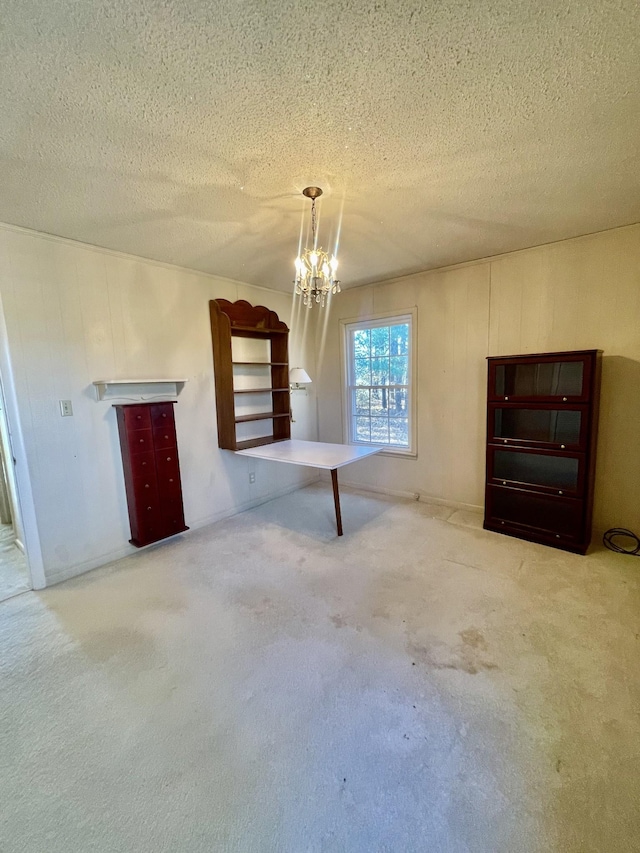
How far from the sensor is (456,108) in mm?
1425

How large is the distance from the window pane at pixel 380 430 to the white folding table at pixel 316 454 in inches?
30.5

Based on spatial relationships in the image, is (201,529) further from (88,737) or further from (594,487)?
(594,487)

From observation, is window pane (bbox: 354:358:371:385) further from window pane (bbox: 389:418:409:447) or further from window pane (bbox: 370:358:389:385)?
window pane (bbox: 389:418:409:447)

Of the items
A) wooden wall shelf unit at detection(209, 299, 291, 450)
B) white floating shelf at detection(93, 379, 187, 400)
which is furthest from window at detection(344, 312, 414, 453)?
white floating shelf at detection(93, 379, 187, 400)

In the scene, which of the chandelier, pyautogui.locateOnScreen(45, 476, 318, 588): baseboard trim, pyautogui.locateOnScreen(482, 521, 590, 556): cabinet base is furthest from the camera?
pyautogui.locateOnScreen(482, 521, 590, 556): cabinet base

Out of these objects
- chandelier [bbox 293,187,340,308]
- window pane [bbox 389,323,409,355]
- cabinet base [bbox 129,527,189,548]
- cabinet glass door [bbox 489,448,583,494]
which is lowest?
cabinet base [bbox 129,527,189,548]

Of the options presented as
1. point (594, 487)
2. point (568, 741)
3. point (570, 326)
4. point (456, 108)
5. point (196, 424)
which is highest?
point (456, 108)

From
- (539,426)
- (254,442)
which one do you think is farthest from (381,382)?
(539,426)

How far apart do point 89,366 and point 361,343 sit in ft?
9.51

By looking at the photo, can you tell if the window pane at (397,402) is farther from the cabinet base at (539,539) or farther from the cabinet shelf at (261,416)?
the cabinet base at (539,539)

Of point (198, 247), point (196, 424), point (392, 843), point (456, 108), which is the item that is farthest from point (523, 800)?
point (198, 247)

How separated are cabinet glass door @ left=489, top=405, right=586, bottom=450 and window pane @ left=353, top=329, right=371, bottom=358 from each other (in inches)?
68.4

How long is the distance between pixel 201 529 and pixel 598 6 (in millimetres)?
3895

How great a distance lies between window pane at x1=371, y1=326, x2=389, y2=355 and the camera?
4109 mm
